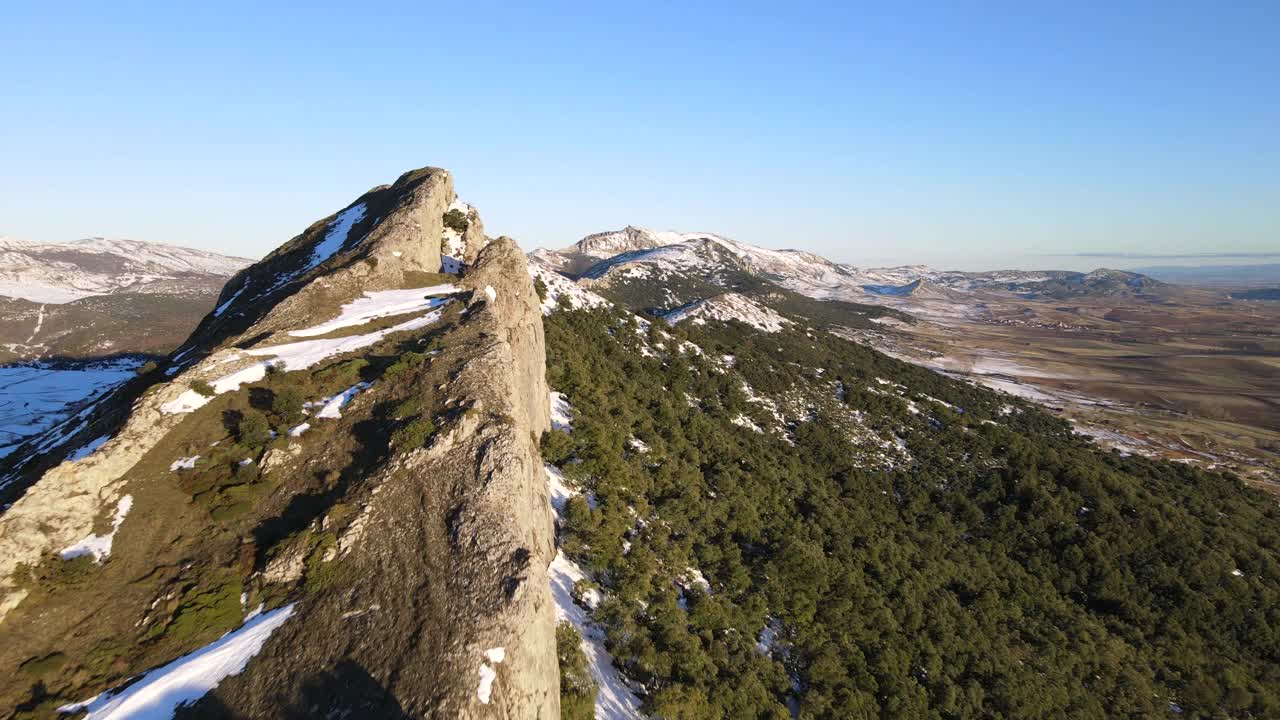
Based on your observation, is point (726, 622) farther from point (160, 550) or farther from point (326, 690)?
point (160, 550)

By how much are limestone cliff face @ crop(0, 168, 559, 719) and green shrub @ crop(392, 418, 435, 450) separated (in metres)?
0.21

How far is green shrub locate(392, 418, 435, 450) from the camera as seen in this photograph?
18.2 metres

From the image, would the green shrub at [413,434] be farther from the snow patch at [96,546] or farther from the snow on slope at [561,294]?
the snow on slope at [561,294]

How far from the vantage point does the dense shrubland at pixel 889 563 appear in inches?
1022

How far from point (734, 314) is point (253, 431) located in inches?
4351

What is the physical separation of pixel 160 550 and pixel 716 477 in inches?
1374

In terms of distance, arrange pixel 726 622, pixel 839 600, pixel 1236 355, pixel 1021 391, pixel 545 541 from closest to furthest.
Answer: pixel 545 541, pixel 726 622, pixel 839 600, pixel 1021 391, pixel 1236 355

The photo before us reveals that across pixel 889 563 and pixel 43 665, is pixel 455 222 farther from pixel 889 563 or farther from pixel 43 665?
pixel 889 563

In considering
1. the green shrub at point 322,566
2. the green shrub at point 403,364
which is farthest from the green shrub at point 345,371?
the green shrub at point 322,566

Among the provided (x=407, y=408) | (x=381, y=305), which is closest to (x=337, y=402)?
(x=407, y=408)

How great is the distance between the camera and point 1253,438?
95.3 meters

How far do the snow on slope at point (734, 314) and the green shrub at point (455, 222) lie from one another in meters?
69.1

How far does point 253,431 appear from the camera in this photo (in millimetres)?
19141

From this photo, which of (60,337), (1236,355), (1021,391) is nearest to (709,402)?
(1021,391)
